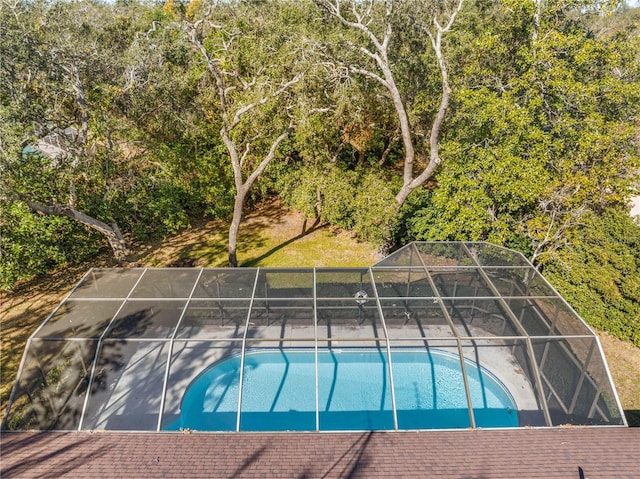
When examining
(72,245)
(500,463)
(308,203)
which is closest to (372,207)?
(308,203)

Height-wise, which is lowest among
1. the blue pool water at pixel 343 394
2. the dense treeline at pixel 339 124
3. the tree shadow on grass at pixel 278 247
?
the blue pool water at pixel 343 394

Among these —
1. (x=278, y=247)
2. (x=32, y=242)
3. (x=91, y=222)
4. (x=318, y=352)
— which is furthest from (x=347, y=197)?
(x=32, y=242)

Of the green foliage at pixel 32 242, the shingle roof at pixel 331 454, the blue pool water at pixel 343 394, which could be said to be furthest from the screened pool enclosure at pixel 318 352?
the green foliage at pixel 32 242

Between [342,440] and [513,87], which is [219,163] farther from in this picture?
[342,440]

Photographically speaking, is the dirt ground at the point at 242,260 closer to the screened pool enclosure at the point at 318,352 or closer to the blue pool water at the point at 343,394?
the screened pool enclosure at the point at 318,352

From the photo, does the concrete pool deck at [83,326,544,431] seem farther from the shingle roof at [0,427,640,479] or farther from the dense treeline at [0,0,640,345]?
the dense treeline at [0,0,640,345]

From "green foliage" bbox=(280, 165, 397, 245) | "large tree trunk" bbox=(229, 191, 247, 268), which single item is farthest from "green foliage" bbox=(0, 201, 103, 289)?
"green foliage" bbox=(280, 165, 397, 245)
